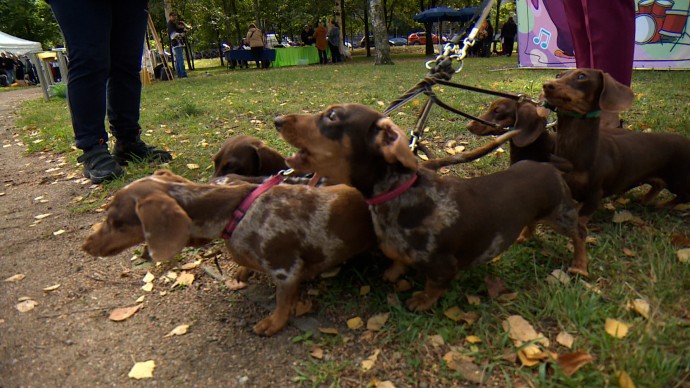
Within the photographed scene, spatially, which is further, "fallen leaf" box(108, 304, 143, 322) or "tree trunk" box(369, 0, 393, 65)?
"tree trunk" box(369, 0, 393, 65)

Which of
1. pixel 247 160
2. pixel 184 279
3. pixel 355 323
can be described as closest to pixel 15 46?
pixel 247 160

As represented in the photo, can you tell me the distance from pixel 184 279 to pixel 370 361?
147 centimetres

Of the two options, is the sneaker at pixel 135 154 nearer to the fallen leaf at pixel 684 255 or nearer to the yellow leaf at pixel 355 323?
the yellow leaf at pixel 355 323

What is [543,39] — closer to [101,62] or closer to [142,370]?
[101,62]

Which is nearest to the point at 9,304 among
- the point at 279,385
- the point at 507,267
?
the point at 279,385

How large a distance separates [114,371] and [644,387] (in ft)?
7.71

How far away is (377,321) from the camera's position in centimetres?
238

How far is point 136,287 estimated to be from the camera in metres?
2.97

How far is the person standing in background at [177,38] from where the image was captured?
63.9ft

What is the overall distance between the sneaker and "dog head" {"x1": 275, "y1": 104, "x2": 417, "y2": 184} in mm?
3593

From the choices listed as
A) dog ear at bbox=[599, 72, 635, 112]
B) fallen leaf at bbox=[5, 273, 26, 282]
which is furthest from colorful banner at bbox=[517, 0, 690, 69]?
fallen leaf at bbox=[5, 273, 26, 282]

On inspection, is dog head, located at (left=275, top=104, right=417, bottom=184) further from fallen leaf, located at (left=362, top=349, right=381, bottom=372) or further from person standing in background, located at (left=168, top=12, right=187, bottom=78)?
person standing in background, located at (left=168, top=12, right=187, bottom=78)

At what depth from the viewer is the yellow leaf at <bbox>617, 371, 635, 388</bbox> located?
1763 mm

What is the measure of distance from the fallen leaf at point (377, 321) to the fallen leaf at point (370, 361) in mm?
172
